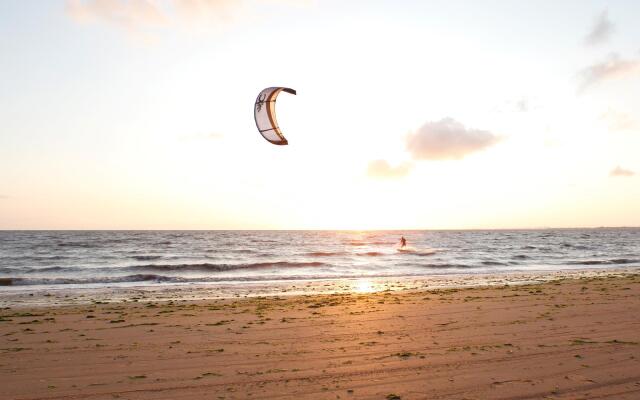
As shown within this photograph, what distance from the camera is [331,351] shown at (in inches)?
278

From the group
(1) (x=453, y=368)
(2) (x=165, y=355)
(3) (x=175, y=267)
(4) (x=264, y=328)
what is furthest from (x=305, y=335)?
(3) (x=175, y=267)

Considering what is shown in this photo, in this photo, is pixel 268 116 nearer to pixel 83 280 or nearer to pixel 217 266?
pixel 83 280

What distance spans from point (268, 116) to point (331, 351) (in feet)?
18.4

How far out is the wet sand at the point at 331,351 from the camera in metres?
5.41

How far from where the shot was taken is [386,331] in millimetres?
8398

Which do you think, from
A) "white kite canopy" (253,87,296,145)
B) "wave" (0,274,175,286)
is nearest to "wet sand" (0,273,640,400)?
"white kite canopy" (253,87,296,145)

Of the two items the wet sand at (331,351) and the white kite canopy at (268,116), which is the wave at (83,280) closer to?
the wet sand at (331,351)

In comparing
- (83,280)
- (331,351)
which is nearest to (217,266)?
(83,280)

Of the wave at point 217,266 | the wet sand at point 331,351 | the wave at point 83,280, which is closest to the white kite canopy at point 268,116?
the wet sand at point 331,351

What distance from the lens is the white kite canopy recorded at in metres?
10.6

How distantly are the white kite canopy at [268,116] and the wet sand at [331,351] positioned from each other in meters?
3.97

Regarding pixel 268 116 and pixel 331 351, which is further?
pixel 268 116

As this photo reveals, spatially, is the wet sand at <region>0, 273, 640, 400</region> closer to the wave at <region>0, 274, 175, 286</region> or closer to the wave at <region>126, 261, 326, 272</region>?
the wave at <region>0, 274, 175, 286</region>

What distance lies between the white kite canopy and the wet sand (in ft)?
13.0
